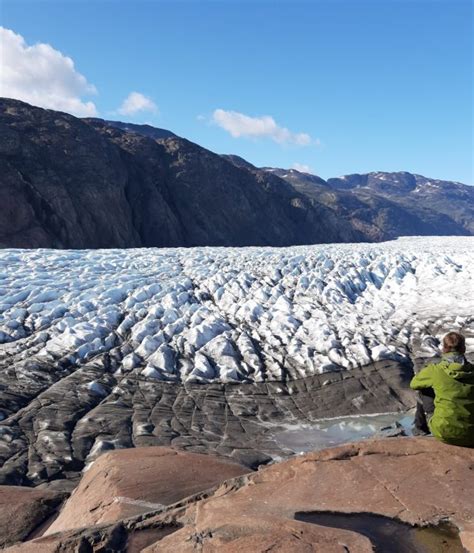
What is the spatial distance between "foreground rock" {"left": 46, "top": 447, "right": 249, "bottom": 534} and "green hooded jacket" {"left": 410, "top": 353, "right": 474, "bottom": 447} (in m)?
2.37

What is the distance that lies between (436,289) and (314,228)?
62096mm

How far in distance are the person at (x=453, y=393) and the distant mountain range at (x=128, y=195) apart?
40386 mm

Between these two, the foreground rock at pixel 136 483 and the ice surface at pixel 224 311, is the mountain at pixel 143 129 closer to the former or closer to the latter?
the ice surface at pixel 224 311

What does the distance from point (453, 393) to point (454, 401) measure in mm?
74

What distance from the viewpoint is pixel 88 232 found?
49062 mm

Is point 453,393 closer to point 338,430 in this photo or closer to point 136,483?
point 136,483

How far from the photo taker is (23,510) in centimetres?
513

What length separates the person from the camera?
16.0 feet

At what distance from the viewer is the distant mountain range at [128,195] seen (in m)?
45.8

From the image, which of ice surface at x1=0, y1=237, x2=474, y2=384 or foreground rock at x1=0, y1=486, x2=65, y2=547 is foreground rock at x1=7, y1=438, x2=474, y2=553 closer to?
foreground rock at x1=0, y1=486, x2=65, y2=547

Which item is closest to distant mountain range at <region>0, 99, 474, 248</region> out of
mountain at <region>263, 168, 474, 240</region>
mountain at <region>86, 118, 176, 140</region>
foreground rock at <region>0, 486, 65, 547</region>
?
mountain at <region>263, 168, 474, 240</region>

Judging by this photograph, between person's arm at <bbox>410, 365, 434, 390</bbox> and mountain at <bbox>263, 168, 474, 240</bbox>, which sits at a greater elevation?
mountain at <bbox>263, 168, 474, 240</bbox>

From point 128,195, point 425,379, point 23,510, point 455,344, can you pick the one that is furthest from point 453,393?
point 128,195

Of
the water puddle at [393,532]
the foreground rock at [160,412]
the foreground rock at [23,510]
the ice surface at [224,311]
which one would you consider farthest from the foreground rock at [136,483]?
the ice surface at [224,311]
